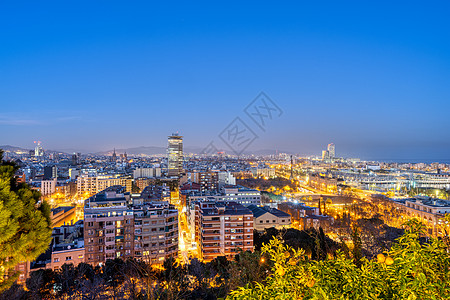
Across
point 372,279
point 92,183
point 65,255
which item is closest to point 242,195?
point 65,255

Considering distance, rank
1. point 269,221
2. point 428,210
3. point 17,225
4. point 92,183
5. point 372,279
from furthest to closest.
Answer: point 92,183, point 428,210, point 269,221, point 17,225, point 372,279

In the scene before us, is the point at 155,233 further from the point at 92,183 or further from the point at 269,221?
the point at 92,183

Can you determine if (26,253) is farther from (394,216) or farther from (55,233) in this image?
(394,216)

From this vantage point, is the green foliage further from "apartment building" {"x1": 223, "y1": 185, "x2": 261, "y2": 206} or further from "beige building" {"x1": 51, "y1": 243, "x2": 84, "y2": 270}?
"apartment building" {"x1": 223, "y1": 185, "x2": 261, "y2": 206}

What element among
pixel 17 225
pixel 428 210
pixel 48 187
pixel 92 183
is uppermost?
pixel 17 225

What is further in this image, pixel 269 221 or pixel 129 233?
pixel 269 221

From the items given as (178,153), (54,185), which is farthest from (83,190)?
(178,153)
